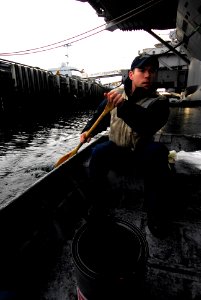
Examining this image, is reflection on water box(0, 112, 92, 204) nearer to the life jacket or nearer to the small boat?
the small boat

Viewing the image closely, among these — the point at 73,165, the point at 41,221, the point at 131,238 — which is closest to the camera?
the point at 131,238

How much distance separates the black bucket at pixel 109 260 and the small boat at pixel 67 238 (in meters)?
0.28

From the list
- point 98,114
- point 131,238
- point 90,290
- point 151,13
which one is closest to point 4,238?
point 90,290

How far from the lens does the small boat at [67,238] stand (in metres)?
1.70

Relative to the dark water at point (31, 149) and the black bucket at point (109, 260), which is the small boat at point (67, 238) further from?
the dark water at point (31, 149)

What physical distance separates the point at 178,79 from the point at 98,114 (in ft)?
73.0

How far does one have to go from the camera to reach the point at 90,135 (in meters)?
2.99

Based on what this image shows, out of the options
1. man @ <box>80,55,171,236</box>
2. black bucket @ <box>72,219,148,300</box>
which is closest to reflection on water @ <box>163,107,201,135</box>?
man @ <box>80,55,171,236</box>

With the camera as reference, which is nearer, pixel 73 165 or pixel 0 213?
pixel 0 213

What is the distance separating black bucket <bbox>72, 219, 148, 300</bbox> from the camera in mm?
1086

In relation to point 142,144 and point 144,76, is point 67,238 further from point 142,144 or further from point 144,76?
point 144,76

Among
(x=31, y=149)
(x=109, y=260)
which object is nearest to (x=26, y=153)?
(x=31, y=149)

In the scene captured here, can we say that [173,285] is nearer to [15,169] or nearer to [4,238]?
[4,238]

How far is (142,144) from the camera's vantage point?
8.22 ft
